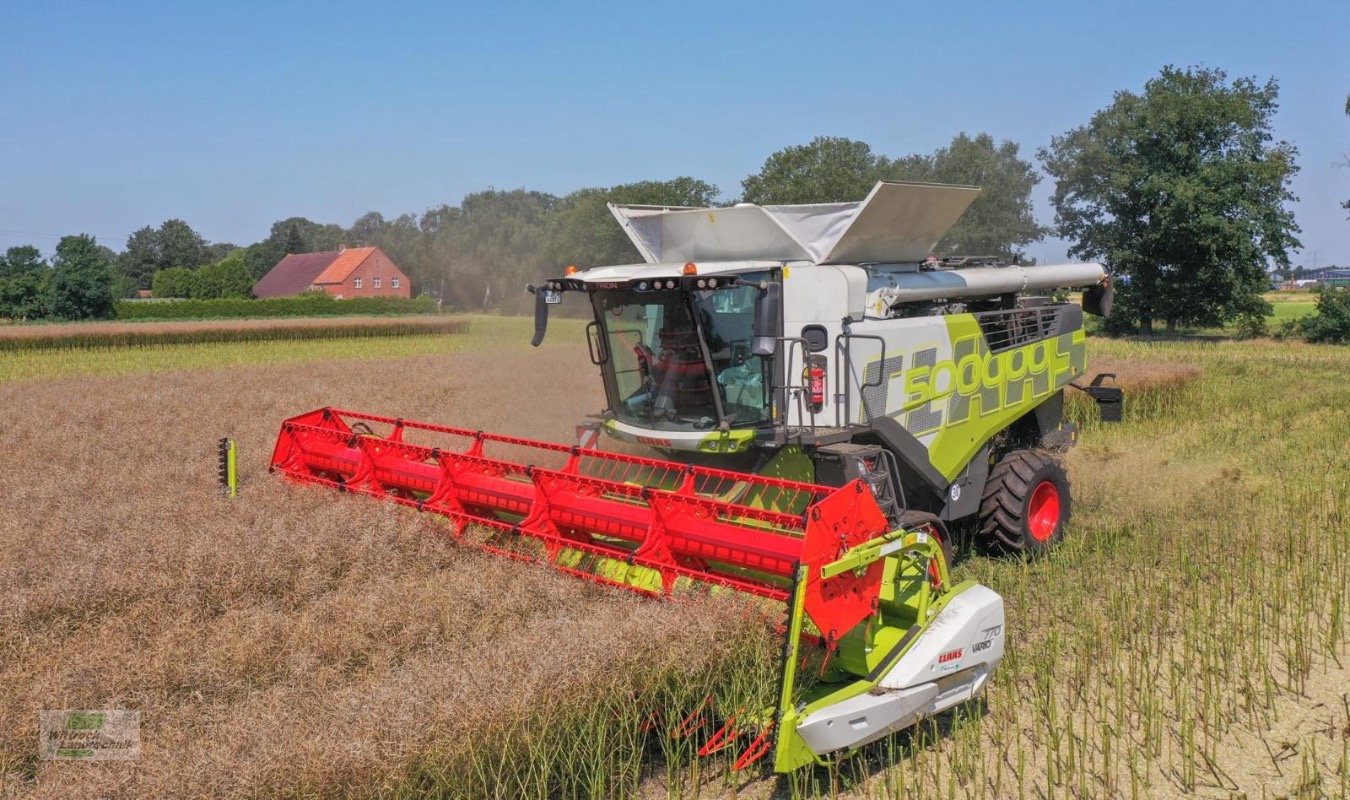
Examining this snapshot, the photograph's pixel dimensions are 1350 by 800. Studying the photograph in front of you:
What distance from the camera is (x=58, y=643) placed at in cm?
395

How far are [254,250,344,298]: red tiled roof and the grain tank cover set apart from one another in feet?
156

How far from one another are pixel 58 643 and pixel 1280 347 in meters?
26.5

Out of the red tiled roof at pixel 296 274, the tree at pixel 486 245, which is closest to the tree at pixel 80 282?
the red tiled roof at pixel 296 274

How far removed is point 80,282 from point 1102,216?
38.0 meters

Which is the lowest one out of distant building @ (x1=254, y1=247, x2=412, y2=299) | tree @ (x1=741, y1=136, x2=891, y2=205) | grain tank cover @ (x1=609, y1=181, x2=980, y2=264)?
grain tank cover @ (x1=609, y1=181, x2=980, y2=264)

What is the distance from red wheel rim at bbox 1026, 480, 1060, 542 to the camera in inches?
248

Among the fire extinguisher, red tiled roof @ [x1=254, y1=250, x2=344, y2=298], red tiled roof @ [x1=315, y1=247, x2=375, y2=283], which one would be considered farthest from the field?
red tiled roof @ [x1=254, y1=250, x2=344, y2=298]

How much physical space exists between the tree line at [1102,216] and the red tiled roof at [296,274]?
13.6 ft

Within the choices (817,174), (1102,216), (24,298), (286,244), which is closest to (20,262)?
(24,298)

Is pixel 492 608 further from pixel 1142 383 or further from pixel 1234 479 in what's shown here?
pixel 1142 383

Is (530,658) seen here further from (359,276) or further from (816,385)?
(359,276)

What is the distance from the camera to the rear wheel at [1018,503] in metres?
5.96

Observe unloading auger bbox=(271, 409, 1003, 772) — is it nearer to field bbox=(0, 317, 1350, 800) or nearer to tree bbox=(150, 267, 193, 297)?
field bbox=(0, 317, 1350, 800)

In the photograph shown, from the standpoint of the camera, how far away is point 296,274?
177 feet
